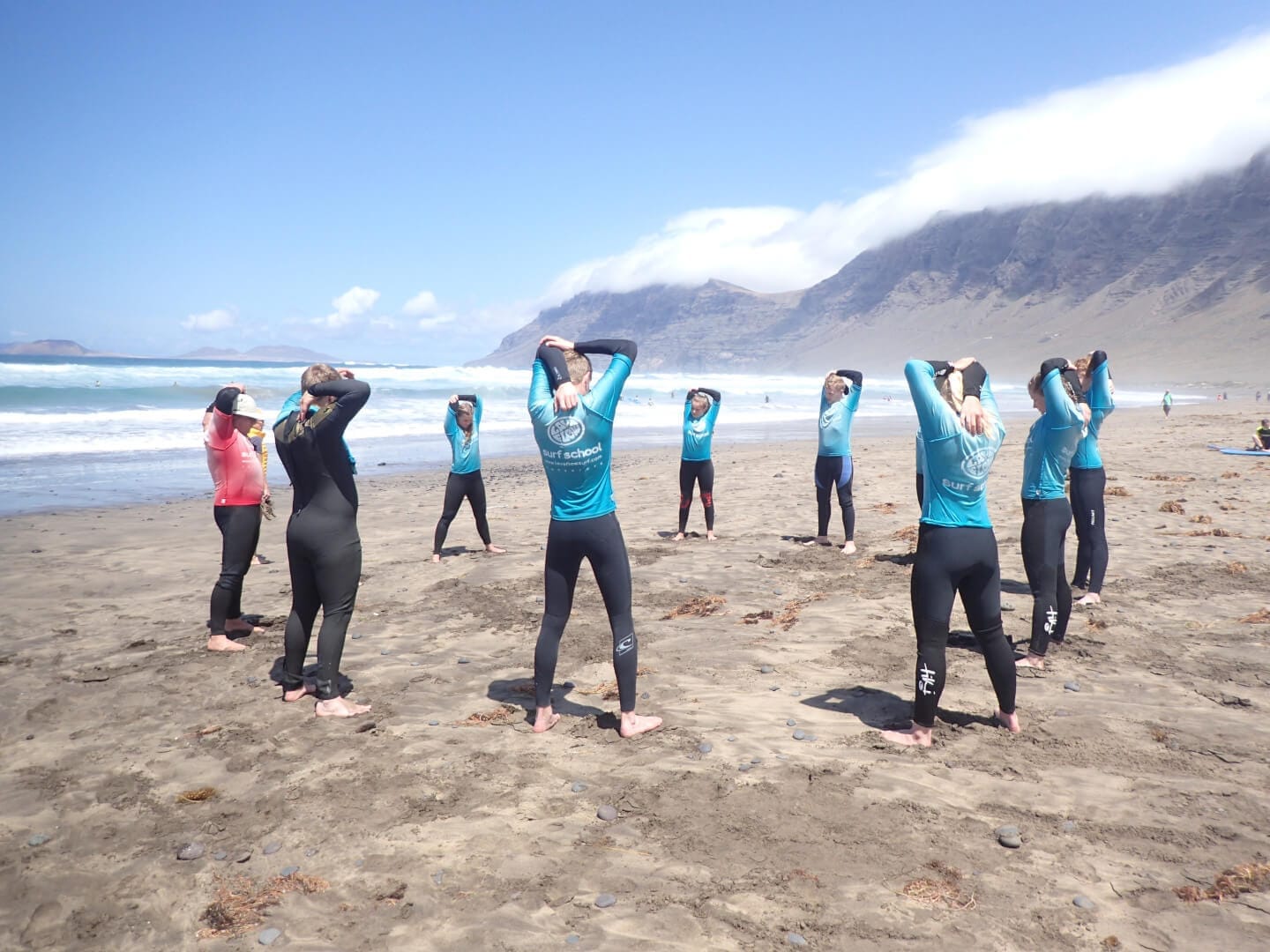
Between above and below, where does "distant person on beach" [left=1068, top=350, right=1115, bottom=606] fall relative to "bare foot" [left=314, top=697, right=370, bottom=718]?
above

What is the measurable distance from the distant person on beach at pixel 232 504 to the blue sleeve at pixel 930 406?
5025 mm

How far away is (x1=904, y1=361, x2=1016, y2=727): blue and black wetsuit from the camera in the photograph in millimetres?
4266

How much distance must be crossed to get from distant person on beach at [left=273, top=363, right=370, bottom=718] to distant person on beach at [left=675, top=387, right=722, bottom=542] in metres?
5.45

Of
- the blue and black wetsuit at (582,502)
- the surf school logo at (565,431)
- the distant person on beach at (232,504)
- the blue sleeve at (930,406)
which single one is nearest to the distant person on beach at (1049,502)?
the blue sleeve at (930,406)

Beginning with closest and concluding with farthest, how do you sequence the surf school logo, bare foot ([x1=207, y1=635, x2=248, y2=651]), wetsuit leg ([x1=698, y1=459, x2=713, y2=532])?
the surf school logo < bare foot ([x1=207, y1=635, x2=248, y2=651]) < wetsuit leg ([x1=698, y1=459, x2=713, y2=532])

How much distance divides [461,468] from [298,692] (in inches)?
170

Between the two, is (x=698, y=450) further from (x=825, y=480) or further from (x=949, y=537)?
(x=949, y=537)

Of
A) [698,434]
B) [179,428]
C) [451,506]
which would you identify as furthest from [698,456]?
[179,428]

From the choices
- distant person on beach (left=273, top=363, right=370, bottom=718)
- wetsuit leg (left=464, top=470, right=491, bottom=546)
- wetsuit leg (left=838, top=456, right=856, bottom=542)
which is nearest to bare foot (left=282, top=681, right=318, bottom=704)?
distant person on beach (left=273, top=363, right=370, bottom=718)

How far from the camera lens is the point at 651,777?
4125 millimetres

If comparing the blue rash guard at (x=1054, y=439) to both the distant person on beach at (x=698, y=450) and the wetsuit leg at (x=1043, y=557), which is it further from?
the distant person on beach at (x=698, y=450)

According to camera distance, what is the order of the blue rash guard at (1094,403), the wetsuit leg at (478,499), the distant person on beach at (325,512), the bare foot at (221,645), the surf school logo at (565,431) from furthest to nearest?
the wetsuit leg at (478,499) → the blue rash guard at (1094,403) → the bare foot at (221,645) → the distant person on beach at (325,512) → the surf school logo at (565,431)

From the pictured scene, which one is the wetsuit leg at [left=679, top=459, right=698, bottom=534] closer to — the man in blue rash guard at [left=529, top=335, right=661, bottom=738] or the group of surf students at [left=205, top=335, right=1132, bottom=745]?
the group of surf students at [left=205, top=335, right=1132, bottom=745]

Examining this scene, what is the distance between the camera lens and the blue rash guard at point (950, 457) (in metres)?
4.25
